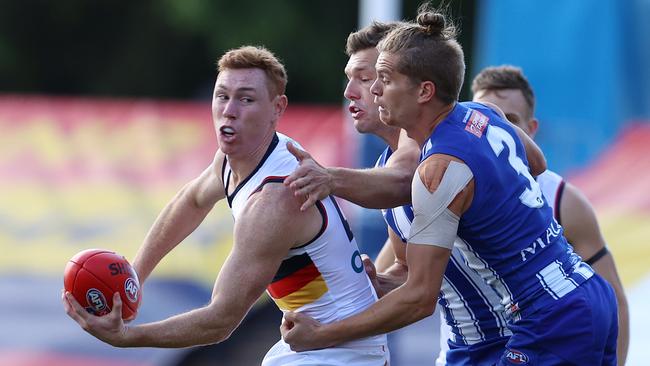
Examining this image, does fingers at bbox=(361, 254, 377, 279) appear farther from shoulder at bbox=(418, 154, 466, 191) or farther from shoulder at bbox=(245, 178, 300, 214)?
shoulder at bbox=(418, 154, 466, 191)

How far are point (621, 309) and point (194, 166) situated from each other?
476 centimetres

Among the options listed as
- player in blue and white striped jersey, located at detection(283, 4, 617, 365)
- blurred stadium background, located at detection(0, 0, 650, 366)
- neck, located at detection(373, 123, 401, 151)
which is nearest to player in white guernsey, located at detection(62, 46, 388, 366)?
player in blue and white striped jersey, located at detection(283, 4, 617, 365)

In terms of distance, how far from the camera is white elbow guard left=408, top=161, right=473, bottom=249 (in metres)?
4.49

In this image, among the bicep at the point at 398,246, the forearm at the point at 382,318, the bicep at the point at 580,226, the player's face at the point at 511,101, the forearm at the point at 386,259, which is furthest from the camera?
the forearm at the point at 386,259

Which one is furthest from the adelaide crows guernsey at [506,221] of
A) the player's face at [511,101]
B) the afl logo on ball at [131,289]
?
the afl logo on ball at [131,289]

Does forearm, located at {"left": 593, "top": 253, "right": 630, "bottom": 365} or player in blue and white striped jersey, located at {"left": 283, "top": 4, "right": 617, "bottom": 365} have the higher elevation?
player in blue and white striped jersey, located at {"left": 283, "top": 4, "right": 617, "bottom": 365}

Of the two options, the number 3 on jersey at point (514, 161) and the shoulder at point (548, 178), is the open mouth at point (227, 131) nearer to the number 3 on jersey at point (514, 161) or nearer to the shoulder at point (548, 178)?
the number 3 on jersey at point (514, 161)

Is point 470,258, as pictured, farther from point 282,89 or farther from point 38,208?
point 38,208

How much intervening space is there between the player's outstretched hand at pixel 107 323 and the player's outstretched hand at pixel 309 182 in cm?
91

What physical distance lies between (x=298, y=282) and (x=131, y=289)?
76cm

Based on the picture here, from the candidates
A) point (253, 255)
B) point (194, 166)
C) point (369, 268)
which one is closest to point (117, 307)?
point (253, 255)

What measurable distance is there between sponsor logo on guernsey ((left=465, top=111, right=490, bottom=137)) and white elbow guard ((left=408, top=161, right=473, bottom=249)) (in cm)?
20

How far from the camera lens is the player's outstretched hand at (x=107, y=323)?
466cm

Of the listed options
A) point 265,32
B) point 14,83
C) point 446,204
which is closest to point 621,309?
point 446,204
